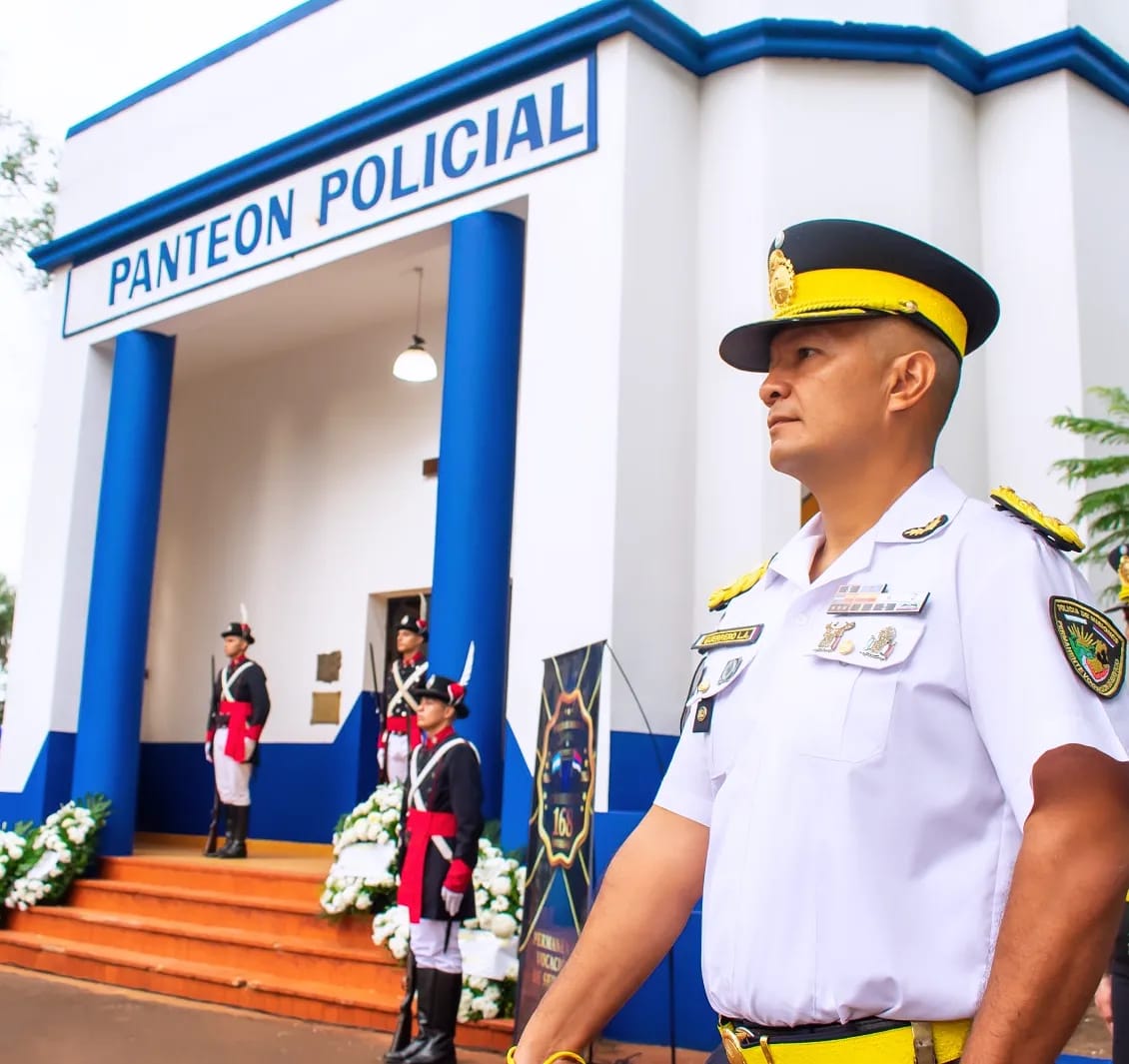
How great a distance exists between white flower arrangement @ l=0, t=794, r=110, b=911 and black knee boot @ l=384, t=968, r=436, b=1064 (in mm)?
4123

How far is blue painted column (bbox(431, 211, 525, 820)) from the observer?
7508mm

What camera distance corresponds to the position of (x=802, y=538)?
1.86 m

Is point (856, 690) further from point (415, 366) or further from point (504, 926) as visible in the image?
point (415, 366)

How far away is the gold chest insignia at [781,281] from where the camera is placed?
182cm

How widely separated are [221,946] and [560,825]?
3332 millimetres

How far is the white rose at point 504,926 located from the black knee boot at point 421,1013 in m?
0.51

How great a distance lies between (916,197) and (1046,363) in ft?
3.81

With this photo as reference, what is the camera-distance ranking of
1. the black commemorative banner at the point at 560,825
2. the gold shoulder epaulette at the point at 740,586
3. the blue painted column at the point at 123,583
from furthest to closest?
the blue painted column at the point at 123,583 → the black commemorative banner at the point at 560,825 → the gold shoulder epaulette at the point at 740,586

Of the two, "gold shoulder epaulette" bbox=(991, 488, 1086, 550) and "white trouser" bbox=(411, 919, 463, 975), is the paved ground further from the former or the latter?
"gold shoulder epaulette" bbox=(991, 488, 1086, 550)

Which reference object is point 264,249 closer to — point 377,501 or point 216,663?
point 377,501

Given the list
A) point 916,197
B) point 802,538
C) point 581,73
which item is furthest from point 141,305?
point 802,538

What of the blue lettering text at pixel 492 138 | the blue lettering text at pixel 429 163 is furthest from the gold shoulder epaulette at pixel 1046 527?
the blue lettering text at pixel 429 163

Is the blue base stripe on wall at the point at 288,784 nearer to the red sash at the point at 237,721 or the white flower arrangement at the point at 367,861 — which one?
the red sash at the point at 237,721

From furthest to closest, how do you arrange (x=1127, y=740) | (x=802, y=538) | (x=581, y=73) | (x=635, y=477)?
(x=581, y=73) → (x=635, y=477) → (x=802, y=538) → (x=1127, y=740)
